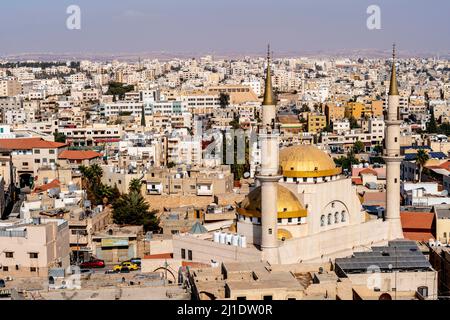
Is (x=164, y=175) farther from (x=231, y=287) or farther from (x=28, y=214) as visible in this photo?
(x=231, y=287)

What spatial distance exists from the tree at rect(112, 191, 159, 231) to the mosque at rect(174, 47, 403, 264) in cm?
524

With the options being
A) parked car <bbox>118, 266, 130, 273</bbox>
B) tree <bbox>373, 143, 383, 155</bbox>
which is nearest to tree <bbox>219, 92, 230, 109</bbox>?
tree <bbox>373, 143, 383, 155</bbox>

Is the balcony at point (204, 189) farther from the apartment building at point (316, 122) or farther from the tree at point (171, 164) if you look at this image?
the apartment building at point (316, 122)

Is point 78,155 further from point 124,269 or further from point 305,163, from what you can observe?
point 305,163

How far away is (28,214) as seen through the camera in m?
18.4

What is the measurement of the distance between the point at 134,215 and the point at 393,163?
287 inches

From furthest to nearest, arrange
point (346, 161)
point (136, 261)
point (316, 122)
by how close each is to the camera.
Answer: point (316, 122), point (346, 161), point (136, 261)

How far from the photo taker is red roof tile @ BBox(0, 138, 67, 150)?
95.1ft

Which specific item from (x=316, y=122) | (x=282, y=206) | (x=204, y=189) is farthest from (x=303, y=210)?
(x=316, y=122)

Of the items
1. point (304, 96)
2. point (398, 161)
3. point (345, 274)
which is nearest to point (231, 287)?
point (345, 274)

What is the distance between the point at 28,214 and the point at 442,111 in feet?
118

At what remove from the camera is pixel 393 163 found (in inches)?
624
